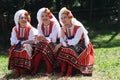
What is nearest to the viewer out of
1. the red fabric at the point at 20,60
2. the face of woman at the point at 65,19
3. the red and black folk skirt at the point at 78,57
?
the red and black folk skirt at the point at 78,57

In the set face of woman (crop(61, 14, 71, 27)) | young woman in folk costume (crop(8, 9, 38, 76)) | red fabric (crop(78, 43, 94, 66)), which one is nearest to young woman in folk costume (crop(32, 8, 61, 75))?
young woman in folk costume (crop(8, 9, 38, 76))

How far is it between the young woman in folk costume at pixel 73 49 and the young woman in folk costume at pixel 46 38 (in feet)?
0.60

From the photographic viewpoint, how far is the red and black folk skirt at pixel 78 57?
26.4 feet

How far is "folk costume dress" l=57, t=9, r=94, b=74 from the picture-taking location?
805 cm

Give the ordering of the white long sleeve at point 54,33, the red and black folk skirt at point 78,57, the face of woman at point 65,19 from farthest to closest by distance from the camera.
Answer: the white long sleeve at point 54,33
the face of woman at point 65,19
the red and black folk skirt at point 78,57

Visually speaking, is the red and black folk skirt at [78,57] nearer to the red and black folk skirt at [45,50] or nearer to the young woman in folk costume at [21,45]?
the red and black folk skirt at [45,50]

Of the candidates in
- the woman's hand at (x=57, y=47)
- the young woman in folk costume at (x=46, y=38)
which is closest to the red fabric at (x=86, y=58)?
the woman's hand at (x=57, y=47)

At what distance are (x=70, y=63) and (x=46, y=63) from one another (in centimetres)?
57

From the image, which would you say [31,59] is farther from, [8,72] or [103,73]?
[103,73]

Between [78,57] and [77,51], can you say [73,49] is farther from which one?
[78,57]

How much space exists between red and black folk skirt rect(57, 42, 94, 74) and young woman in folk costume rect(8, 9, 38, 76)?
2.32 ft

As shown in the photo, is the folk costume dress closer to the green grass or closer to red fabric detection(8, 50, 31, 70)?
the green grass

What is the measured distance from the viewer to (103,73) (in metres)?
8.30

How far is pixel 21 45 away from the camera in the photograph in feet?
27.6
